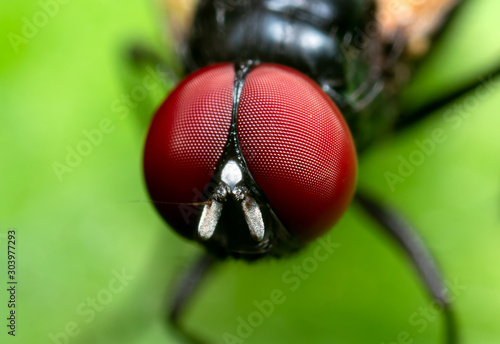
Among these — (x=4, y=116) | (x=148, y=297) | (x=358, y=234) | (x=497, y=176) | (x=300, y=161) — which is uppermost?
(x=300, y=161)

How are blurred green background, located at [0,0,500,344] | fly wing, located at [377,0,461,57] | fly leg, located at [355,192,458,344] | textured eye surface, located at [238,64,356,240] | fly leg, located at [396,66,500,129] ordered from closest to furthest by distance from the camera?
textured eye surface, located at [238,64,356,240] < fly leg, located at [355,192,458,344] < blurred green background, located at [0,0,500,344] < fly leg, located at [396,66,500,129] < fly wing, located at [377,0,461,57]

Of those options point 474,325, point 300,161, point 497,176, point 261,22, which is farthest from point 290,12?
point 474,325

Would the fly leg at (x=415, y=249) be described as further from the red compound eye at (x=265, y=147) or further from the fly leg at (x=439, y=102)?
the red compound eye at (x=265, y=147)

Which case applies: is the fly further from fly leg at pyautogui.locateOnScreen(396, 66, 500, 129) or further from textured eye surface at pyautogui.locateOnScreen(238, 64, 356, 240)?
fly leg at pyautogui.locateOnScreen(396, 66, 500, 129)

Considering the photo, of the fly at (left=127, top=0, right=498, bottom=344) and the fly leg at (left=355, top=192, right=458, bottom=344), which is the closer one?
the fly at (left=127, top=0, right=498, bottom=344)

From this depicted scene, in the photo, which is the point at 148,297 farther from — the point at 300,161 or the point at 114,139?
the point at 300,161

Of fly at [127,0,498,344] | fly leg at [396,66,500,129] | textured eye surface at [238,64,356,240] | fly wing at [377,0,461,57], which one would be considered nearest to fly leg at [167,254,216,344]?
fly at [127,0,498,344]

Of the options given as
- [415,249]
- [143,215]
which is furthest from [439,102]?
[143,215]

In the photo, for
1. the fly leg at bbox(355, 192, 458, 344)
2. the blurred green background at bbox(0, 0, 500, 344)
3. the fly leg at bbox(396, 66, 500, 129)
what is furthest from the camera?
the fly leg at bbox(396, 66, 500, 129)
